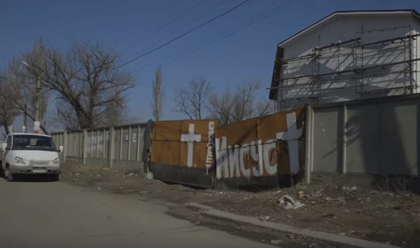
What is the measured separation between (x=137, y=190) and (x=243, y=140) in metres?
4.38

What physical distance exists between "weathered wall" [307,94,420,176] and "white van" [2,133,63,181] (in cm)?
1084

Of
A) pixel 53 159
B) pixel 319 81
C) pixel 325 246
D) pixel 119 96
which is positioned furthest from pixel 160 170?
pixel 119 96

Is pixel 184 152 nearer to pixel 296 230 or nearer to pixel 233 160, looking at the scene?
pixel 233 160

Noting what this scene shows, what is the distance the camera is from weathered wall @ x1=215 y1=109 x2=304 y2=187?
37.9ft

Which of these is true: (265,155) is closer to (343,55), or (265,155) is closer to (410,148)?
(410,148)

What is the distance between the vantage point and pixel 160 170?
17734 millimetres

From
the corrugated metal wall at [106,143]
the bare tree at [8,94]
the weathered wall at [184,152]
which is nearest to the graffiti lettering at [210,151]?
the weathered wall at [184,152]

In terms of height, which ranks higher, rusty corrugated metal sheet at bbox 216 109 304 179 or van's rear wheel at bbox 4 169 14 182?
rusty corrugated metal sheet at bbox 216 109 304 179

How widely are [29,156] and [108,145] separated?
6681 millimetres

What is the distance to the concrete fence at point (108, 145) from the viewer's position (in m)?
20.3

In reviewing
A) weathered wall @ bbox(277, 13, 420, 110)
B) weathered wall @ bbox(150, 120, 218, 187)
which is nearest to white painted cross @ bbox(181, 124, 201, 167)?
weathered wall @ bbox(150, 120, 218, 187)

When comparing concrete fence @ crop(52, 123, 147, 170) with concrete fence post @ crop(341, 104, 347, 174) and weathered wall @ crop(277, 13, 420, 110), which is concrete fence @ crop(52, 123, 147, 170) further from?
weathered wall @ crop(277, 13, 420, 110)

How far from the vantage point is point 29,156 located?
16.9 metres

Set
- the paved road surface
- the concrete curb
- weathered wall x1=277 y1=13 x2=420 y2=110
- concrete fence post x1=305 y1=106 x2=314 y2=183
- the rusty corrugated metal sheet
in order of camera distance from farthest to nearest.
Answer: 1. weathered wall x1=277 y1=13 x2=420 y2=110
2. the rusty corrugated metal sheet
3. concrete fence post x1=305 y1=106 x2=314 y2=183
4. the paved road surface
5. the concrete curb
